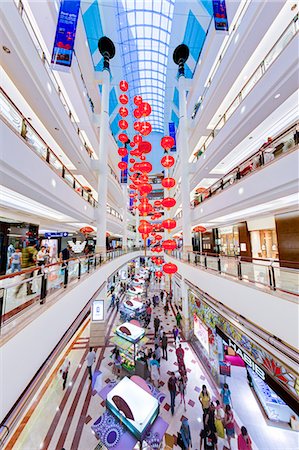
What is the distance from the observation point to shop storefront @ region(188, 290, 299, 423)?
3888 mm

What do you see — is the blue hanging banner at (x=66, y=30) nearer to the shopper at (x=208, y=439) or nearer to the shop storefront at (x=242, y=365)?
the shop storefront at (x=242, y=365)

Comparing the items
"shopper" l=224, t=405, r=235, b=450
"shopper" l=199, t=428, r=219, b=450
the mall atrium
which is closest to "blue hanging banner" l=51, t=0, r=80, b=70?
the mall atrium

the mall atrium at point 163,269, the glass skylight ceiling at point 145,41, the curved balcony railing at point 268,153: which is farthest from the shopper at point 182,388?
the glass skylight ceiling at point 145,41

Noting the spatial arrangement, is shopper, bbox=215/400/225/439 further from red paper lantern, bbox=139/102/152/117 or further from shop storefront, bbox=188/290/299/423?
red paper lantern, bbox=139/102/152/117

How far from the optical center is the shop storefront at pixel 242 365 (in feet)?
12.8

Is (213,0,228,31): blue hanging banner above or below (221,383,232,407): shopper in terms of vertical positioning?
above

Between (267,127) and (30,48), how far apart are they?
26.8 feet

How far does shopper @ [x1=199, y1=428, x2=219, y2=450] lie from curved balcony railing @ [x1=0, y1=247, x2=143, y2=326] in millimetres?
5668

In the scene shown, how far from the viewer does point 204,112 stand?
1020 centimetres

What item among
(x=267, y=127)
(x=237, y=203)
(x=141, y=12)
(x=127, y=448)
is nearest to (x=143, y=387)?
(x=127, y=448)

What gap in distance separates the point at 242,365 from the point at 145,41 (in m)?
26.5

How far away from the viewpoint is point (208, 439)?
17.3ft

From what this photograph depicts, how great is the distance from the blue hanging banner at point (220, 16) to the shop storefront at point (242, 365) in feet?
31.3

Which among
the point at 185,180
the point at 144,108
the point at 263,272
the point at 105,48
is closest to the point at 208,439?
the point at 263,272
